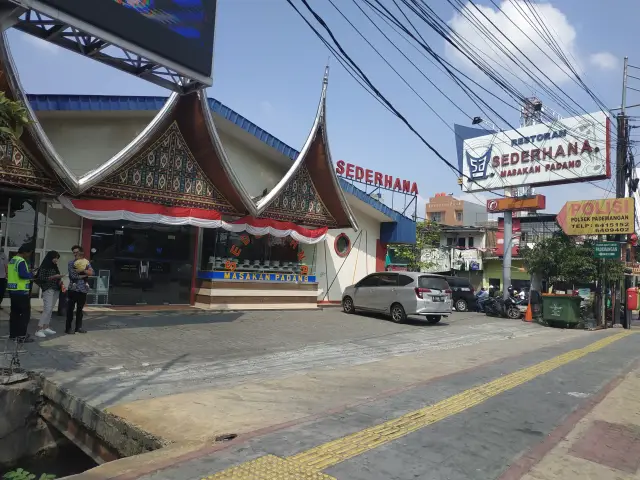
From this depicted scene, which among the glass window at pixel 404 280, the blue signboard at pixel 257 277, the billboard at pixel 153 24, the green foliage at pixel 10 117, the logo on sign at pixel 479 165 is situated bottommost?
the blue signboard at pixel 257 277

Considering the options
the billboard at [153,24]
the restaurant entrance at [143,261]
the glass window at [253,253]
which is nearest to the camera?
the billboard at [153,24]

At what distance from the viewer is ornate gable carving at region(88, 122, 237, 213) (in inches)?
467

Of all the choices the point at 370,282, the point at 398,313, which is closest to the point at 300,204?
the point at 370,282

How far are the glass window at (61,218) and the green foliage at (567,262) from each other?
743 inches

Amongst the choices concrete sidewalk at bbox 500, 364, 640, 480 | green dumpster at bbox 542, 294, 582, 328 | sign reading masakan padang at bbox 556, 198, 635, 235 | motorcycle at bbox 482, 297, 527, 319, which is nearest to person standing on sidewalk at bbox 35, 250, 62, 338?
concrete sidewalk at bbox 500, 364, 640, 480

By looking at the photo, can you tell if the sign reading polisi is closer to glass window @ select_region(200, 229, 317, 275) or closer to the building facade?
glass window @ select_region(200, 229, 317, 275)

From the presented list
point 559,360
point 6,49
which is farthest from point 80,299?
point 559,360

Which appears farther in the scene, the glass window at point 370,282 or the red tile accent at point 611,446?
the glass window at point 370,282

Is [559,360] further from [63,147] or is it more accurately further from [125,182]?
[63,147]

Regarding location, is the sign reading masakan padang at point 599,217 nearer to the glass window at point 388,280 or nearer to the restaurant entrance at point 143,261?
the glass window at point 388,280

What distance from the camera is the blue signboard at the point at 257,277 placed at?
572 inches

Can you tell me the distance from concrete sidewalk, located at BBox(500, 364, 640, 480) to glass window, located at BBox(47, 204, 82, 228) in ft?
39.4

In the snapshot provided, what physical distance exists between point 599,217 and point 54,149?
21154mm

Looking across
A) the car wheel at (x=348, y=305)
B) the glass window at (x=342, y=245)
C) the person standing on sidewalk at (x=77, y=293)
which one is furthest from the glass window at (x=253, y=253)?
the person standing on sidewalk at (x=77, y=293)
